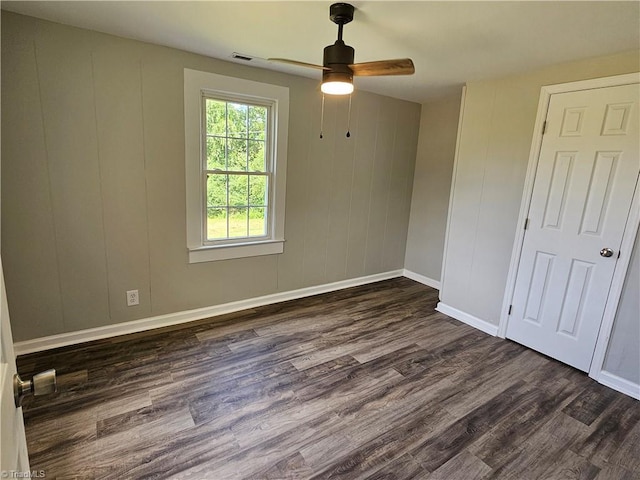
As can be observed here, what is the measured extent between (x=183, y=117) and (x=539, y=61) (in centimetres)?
281

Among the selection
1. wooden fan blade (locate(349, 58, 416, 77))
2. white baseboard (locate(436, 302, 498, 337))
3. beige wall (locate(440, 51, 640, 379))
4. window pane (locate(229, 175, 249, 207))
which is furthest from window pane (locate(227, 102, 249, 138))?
white baseboard (locate(436, 302, 498, 337))

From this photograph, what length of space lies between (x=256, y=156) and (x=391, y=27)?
165cm

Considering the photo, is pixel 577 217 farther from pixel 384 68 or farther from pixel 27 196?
pixel 27 196

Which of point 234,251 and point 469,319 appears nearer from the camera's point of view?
point 234,251

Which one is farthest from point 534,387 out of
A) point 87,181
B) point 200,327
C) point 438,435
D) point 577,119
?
point 87,181

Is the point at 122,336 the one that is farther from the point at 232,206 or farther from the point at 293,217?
the point at 293,217

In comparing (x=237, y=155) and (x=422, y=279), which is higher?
(x=237, y=155)

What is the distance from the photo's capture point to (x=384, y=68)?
6.34 feet

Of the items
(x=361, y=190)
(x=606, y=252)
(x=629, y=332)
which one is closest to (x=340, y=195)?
(x=361, y=190)

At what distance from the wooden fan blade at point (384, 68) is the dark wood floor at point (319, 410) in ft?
6.70

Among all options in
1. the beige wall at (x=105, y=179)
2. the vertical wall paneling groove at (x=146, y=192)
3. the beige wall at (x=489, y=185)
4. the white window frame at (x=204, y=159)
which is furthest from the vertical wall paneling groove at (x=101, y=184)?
the beige wall at (x=489, y=185)

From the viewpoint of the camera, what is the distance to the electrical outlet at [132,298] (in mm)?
2834

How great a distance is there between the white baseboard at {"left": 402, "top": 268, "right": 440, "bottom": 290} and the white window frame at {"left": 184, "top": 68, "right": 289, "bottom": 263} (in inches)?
81.3

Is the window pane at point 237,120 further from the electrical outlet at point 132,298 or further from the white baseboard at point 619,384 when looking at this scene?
the white baseboard at point 619,384
